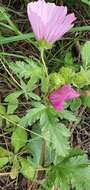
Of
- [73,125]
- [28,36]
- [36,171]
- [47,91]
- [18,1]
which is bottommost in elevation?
[36,171]


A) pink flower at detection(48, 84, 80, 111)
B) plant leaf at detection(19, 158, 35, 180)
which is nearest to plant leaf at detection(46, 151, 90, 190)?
plant leaf at detection(19, 158, 35, 180)

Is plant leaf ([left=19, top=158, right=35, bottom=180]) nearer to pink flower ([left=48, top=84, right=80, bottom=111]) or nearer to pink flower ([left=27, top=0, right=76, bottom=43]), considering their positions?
pink flower ([left=48, top=84, right=80, bottom=111])

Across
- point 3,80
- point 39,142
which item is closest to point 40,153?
point 39,142

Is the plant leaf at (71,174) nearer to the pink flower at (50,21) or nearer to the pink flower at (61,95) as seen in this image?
the pink flower at (61,95)

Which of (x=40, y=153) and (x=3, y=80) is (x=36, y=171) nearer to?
(x=40, y=153)

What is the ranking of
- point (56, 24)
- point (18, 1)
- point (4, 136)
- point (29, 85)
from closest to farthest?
1. point (56, 24)
2. point (29, 85)
3. point (4, 136)
4. point (18, 1)

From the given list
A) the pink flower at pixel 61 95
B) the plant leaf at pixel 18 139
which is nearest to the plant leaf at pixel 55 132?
the pink flower at pixel 61 95
